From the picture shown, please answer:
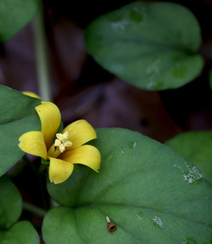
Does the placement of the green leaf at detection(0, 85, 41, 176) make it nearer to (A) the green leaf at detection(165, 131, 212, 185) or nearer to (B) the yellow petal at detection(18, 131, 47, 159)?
(B) the yellow petal at detection(18, 131, 47, 159)

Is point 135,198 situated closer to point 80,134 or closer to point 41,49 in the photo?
point 80,134

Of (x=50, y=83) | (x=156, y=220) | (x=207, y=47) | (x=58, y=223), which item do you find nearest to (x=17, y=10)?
(x=50, y=83)

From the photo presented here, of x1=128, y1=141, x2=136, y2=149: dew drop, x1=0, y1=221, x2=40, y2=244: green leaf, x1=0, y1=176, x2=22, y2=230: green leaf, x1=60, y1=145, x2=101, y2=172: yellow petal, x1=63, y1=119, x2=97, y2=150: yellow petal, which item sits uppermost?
x1=63, y1=119, x2=97, y2=150: yellow petal

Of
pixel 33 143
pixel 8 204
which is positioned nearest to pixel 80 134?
pixel 33 143

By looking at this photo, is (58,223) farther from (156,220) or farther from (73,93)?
(73,93)

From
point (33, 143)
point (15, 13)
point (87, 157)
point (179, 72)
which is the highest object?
point (15, 13)

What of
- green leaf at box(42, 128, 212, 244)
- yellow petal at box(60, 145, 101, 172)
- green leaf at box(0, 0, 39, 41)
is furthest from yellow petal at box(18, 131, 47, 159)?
green leaf at box(0, 0, 39, 41)

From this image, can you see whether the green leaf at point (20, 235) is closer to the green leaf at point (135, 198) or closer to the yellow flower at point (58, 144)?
the green leaf at point (135, 198)
